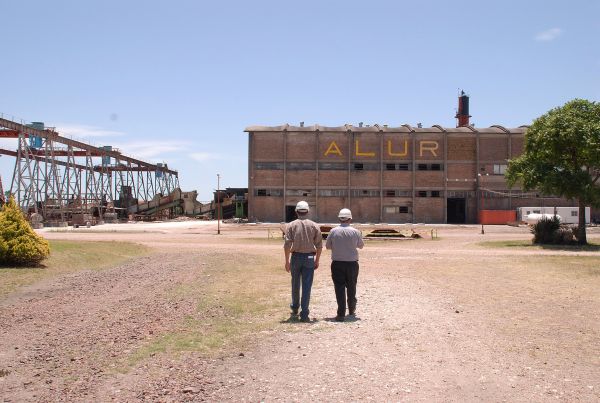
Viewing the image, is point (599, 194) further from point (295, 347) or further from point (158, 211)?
point (158, 211)

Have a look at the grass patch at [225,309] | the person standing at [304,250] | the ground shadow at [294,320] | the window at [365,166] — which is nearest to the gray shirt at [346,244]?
the person standing at [304,250]

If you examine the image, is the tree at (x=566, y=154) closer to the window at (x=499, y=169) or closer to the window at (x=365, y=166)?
the window at (x=365, y=166)

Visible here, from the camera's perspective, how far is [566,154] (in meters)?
30.8

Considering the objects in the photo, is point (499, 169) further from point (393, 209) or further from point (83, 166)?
point (83, 166)

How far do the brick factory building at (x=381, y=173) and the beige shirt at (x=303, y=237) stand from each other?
2192 inches

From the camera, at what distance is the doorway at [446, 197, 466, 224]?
6700cm

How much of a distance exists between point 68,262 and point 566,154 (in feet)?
84.5

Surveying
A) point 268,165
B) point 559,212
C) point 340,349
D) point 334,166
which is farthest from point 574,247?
point 268,165

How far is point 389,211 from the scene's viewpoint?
65.1 meters

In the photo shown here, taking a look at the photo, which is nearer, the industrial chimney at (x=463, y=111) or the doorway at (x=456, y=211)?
the doorway at (x=456, y=211)

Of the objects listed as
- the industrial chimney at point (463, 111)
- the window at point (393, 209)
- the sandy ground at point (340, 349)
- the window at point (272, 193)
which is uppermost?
the industrial chimney at point (463, 111)

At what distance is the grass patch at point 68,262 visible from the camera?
15.2 metres

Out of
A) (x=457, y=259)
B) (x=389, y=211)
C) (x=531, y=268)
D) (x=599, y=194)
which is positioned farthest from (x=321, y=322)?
(x=389, y=211)

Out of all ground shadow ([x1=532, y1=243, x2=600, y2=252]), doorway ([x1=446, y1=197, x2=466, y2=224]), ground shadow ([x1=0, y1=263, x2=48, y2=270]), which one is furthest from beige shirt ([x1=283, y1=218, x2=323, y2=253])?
doorway ([x1=446, y1=197, x2=466, y2=224])
